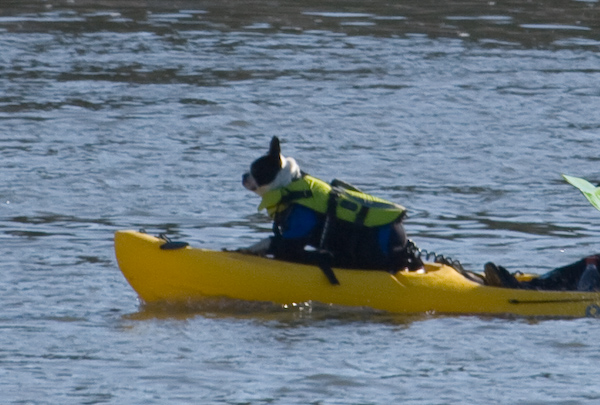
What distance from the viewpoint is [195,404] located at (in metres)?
6.76

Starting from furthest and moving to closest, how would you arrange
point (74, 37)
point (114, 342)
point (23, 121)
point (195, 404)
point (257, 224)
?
point (74, 37), point (23, 121), point (257, 224), point (114, 342), point (195, 404)

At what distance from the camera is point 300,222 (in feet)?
26.8

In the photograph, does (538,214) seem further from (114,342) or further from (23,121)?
(23,121)

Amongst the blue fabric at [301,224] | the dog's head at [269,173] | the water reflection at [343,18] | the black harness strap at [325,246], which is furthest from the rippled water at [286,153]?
the dog's head at [269,173]

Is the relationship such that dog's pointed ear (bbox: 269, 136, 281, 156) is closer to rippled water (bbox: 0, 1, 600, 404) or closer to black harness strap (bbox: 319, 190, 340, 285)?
black harness strap (bbox: 319, 190, 340, 285)

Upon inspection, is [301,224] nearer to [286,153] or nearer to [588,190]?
[588,190]

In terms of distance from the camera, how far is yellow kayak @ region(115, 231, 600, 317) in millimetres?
8250

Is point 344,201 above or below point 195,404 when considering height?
above

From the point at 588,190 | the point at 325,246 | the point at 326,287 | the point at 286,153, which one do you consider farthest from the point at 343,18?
the point at 326,287


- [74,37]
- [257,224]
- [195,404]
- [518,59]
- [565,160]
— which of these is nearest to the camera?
[195,404]

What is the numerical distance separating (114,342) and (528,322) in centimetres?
246

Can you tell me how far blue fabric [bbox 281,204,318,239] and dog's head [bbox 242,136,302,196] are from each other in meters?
0.18

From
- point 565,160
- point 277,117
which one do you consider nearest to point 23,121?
point 277,117

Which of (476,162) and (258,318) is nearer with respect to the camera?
(258,318)
